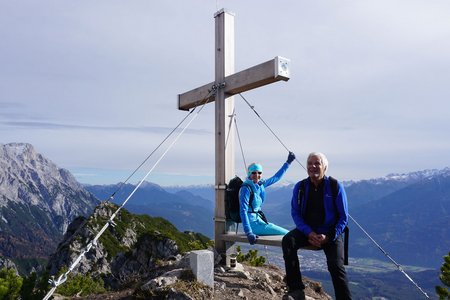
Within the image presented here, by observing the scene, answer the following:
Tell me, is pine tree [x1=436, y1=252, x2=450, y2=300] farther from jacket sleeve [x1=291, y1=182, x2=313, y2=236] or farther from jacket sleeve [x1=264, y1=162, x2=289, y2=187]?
jacket sleeve [x1=291, y1=182, x2=313, y2=236]

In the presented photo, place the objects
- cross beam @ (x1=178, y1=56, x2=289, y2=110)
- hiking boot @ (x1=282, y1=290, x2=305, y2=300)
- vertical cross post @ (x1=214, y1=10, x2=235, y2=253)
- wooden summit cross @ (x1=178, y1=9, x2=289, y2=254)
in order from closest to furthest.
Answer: hiking boot @ (x1=282, y1=290, x2=305, y2=300), cross beam @ (x1=178, y1=56, x2=289, y2=110), wooden summit cross @ (x1=178, y1=9, x2=289, y2=254), vertical cross post @ (x1=214, y1=10, x2=235, y2=253)

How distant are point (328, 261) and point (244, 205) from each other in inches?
87.9

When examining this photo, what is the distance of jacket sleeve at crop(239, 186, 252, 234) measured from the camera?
7.28 m

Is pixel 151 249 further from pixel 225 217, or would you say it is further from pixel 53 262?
pixel 225 217

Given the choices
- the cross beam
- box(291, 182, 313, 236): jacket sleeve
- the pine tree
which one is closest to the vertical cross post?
the cross beam

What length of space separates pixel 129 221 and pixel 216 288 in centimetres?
11505

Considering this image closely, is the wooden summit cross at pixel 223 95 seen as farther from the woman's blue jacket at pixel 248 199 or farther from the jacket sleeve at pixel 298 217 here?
the jacket sleeve at pixel 298 217

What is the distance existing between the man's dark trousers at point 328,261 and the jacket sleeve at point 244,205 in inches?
54.2

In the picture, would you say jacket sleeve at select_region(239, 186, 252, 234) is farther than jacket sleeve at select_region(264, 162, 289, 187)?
No

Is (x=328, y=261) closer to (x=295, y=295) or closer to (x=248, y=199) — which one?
(x=295, y=295)

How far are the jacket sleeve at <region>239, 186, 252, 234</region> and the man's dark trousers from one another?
1.38m

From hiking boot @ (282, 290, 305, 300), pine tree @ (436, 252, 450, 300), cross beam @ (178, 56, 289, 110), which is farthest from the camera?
pine tree @ (436, 252, 450, 300)

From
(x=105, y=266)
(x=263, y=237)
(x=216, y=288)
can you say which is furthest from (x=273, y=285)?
(x=105, y=266)

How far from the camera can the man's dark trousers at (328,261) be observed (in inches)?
214
